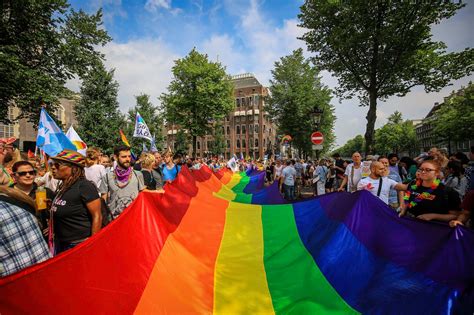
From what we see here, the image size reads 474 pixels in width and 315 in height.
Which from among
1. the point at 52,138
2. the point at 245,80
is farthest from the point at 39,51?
the point at 245,80

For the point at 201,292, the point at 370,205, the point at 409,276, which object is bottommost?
the point at 201,292

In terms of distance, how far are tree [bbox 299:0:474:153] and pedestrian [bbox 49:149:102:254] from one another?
61.4 ft

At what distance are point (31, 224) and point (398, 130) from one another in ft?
322

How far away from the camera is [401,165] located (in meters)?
10.1

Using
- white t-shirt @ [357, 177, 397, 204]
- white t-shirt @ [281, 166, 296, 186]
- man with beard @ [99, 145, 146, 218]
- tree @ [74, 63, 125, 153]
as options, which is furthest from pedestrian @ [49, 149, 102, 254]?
tree @ [74, 63, 125, 153]

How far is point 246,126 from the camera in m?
68.4

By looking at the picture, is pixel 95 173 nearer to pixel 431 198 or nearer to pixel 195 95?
pixel 431 198

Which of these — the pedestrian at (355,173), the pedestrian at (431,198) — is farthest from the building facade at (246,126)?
the pedestrian at (431,198)

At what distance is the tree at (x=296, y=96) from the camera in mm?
32625

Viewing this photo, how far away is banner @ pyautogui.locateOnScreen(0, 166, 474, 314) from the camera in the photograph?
2.46m

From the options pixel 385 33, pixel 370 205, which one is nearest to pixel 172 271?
pixel 370 205

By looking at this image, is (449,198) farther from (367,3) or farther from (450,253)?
(367,3)

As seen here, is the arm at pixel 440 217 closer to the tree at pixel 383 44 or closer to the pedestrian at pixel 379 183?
the pedestrian at pixel 379 183

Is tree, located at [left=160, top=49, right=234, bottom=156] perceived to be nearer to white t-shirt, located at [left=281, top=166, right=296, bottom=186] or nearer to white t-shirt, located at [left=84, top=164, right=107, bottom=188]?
white t-shirt, located at [left=281, top=166, right=296, bottom=186]
